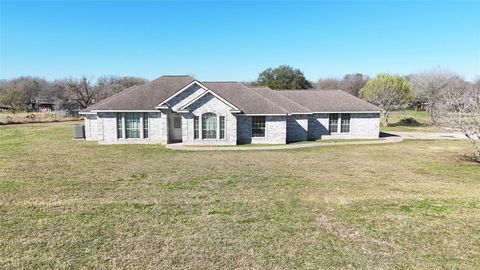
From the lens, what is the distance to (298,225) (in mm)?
8289

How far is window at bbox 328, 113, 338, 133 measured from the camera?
90.9 feet

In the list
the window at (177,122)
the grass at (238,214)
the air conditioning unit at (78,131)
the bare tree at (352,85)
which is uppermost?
the bare tree at (352,85)

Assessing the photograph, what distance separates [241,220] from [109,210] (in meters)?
4.20

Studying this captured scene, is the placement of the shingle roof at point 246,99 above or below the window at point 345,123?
above

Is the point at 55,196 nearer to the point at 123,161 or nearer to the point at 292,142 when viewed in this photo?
the point at 123,161

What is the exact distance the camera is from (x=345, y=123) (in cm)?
2781

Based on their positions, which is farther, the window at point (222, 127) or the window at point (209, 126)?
the window at point (222, 127)

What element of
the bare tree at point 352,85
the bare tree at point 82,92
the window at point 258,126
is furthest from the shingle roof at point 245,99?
the bare tree at point 352,85

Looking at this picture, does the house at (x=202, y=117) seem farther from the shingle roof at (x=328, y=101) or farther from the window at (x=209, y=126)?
the shingle roof at (x=328, y=101)

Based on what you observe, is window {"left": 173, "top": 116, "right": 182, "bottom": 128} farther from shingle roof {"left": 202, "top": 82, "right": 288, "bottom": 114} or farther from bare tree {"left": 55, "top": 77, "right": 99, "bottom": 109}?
bare tree {"left": 55, "top": 77, "right": 99, "bottom": 109}

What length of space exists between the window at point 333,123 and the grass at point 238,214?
11.0 metres

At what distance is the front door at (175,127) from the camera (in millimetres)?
24609

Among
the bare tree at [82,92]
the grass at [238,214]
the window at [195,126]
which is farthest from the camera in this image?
the bare tree at [82,92]

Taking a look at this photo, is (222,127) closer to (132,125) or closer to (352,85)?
(132,125)
